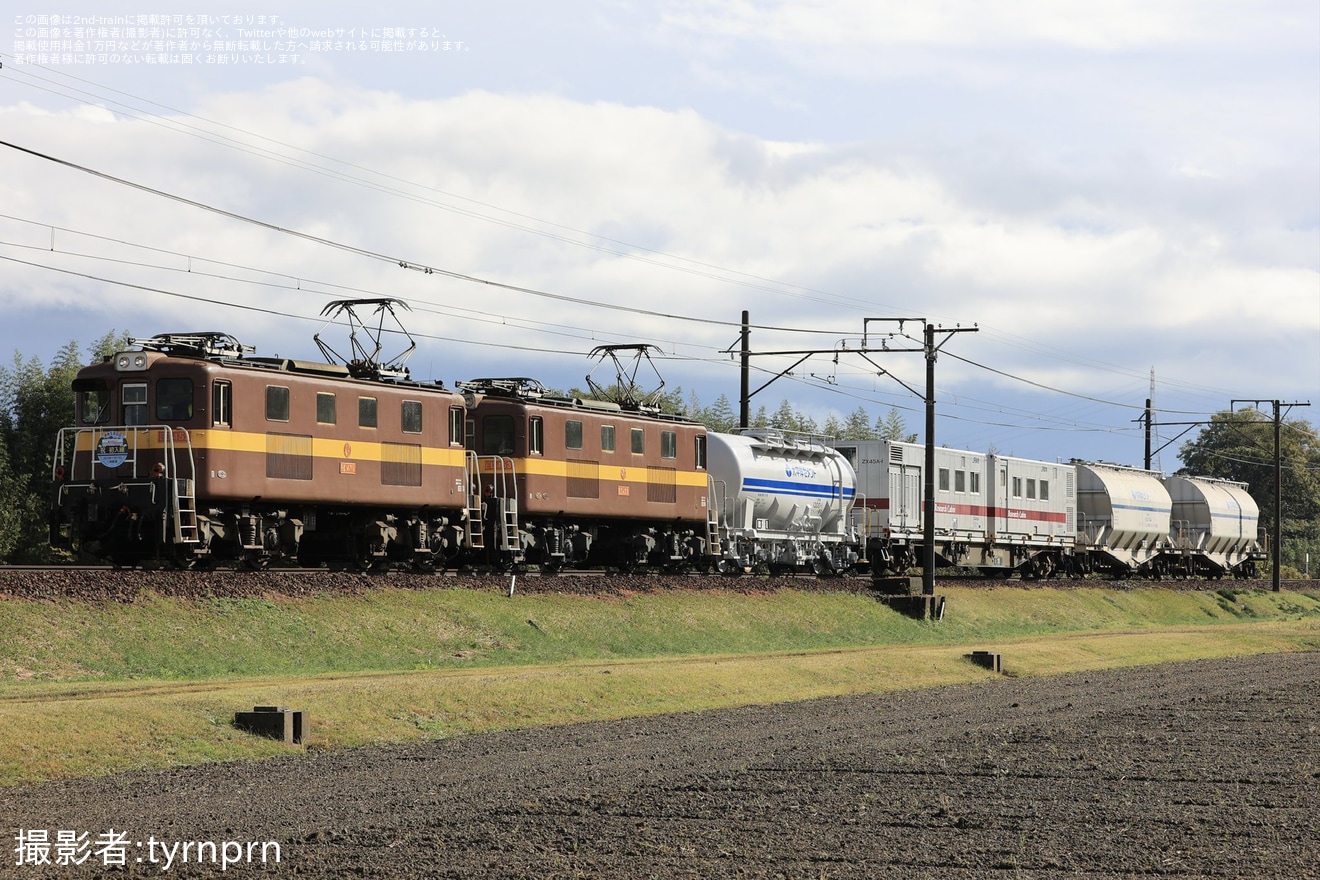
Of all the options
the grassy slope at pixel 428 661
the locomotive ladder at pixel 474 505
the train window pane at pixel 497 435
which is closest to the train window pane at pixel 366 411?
the locomotive ladder at pixel 474 505

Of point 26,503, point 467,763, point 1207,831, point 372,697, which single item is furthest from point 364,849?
point 26,503

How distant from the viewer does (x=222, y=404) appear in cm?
3044

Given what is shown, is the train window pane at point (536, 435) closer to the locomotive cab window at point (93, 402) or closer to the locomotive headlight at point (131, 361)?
the locomotive headlight at point (131, 361)

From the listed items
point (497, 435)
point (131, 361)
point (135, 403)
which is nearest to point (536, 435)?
point (497, 435)

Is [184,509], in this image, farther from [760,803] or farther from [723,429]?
[723,429]

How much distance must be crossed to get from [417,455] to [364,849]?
22.7 metres

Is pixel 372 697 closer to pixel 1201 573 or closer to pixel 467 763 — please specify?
pixel 467 763

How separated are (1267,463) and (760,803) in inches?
5357

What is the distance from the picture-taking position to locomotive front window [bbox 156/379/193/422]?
30.1 metres

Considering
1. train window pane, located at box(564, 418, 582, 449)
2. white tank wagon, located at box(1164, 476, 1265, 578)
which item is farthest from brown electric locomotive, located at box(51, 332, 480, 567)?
white tank wagon, located at box(1164, 476, 1265, 578)

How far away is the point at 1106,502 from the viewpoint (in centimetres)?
6675

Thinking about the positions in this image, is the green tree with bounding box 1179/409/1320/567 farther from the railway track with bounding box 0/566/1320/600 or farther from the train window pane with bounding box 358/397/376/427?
the train window pane with bounding box 358/397/376/427

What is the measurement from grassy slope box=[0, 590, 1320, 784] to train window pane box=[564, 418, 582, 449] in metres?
4.74

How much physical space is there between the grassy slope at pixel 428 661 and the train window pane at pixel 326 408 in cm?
428
